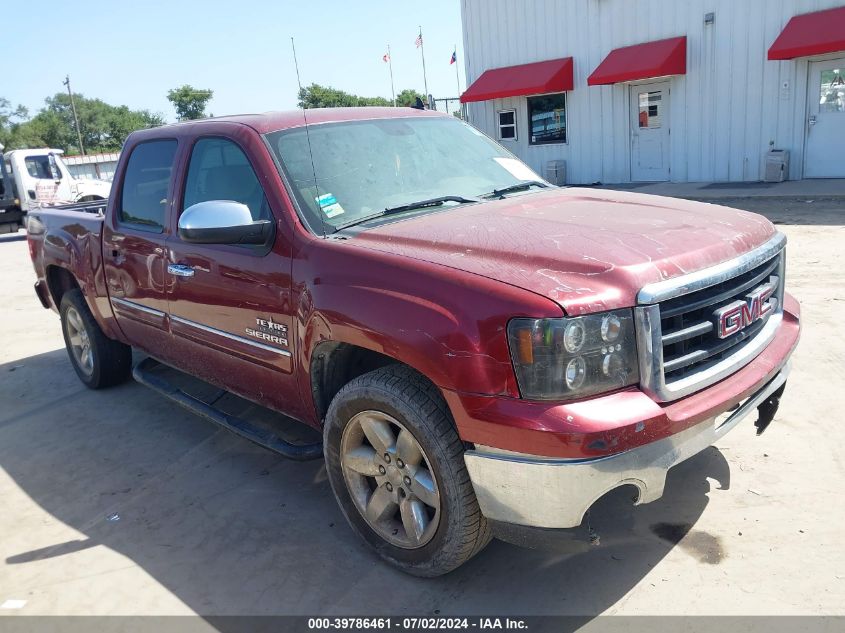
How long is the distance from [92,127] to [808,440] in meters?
95.2

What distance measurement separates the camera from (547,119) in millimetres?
20203

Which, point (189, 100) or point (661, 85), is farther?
point (189, 100)

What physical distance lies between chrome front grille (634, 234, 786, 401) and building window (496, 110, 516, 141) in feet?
62.1

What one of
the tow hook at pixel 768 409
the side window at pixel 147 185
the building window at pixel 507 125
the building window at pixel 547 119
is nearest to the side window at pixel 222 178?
the side window at pixel 147 185

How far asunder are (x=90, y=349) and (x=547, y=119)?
17.0 metres

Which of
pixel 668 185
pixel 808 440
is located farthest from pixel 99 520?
pixel 668 185

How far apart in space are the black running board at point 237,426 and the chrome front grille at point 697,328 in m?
→ 1.65

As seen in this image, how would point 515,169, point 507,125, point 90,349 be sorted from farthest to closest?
point 507,125 < point 90,349 < point 515,169

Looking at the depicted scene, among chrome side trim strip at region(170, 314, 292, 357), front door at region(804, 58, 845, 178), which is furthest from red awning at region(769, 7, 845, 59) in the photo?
chrome side trim strip at region(170, 314, 292, 357)

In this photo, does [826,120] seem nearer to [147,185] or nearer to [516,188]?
[516,188]

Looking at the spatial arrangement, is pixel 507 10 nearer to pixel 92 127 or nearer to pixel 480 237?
pixel 480 237

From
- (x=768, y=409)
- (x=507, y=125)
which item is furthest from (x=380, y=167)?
(x=507, y=125)

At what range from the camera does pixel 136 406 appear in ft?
17.3

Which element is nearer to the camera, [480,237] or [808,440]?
[480,237]
